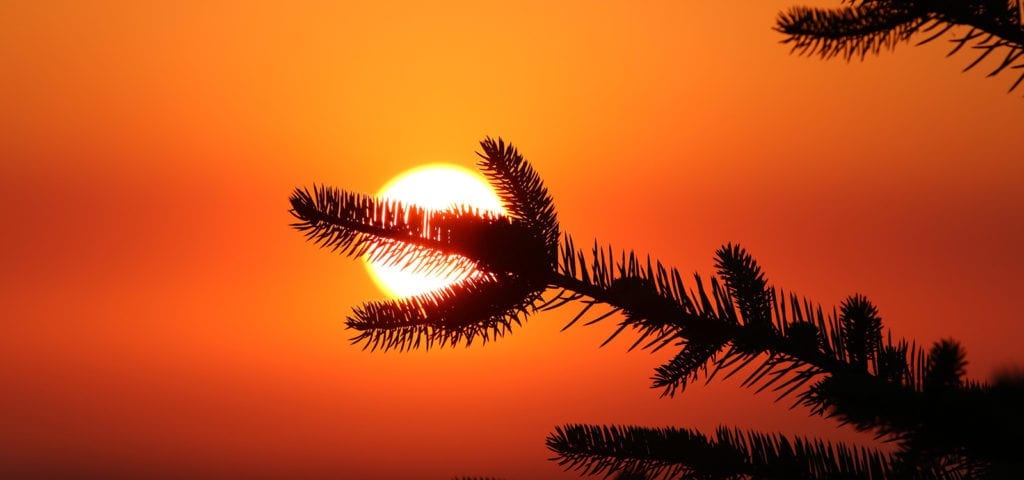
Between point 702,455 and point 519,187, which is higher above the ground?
point 519,187

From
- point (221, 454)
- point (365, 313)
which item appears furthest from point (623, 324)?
point (221, 454)

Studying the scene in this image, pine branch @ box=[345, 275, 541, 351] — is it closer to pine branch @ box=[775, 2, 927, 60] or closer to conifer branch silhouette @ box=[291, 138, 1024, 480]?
conifer branch silhouette @ box=[291, 138, 1024, 480]

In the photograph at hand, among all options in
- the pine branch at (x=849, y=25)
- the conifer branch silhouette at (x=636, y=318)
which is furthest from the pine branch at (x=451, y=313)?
the pine branch at (x=849, y=25)

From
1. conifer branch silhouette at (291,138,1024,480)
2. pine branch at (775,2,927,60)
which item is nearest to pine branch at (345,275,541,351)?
conifer branch silhouette at (291,138,1024,480)

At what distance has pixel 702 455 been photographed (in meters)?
1.75

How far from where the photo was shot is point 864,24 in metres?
1.57

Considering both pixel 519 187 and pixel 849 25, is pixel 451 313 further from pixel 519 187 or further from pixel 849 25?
pixel 849 25

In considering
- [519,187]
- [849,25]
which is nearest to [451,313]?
[519,187]

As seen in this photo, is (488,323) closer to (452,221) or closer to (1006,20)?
(452,221)

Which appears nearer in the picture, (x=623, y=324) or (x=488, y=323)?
(x=623, y=324)

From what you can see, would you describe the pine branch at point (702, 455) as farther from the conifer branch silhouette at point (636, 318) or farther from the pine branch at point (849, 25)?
the pine branch at point (849, 25)

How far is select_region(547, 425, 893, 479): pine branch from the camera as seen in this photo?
5.11 ft

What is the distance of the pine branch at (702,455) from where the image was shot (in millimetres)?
1559

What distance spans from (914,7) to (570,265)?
34.7 inches
